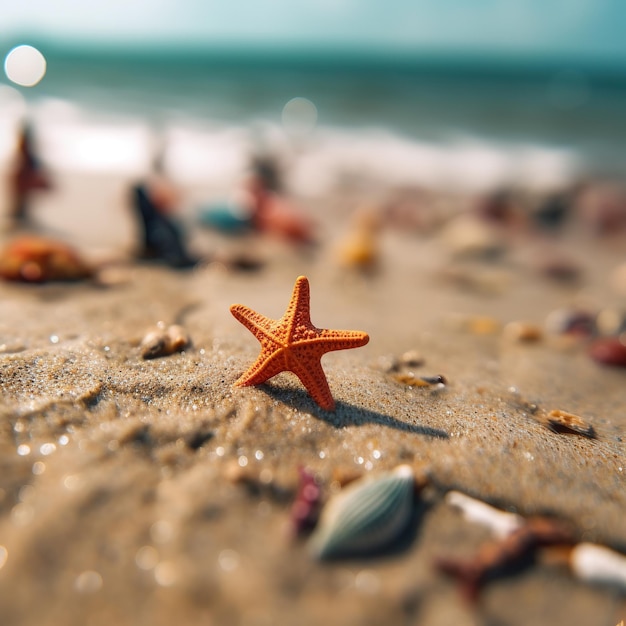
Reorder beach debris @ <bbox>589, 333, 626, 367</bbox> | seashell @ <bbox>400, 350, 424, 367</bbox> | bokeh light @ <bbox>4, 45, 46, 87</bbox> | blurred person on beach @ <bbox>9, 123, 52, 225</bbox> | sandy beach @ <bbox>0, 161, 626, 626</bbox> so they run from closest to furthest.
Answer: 1. sandy beach @ <bbox>0, 161, 626, 626</bbox>
2. seashell @ <bbox>400, 350, 424, 367</bbox>
3. beach debris @ <bbox>589, 333, 626, 367</bbox>
4. blurred person on beach @ <bbox>9, 123, 52, 225</bbox>
5. bokeh light @ <bbox>4, 45, 46, 87</bbox>

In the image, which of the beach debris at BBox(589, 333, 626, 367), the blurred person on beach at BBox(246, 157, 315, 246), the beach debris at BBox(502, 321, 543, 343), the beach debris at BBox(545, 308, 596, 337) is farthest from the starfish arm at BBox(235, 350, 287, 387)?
the blurred person on beach at BBox(246, 157, 315, 246)

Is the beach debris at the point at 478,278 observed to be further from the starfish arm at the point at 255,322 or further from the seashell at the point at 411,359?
the starfish arm at the point at 255,322

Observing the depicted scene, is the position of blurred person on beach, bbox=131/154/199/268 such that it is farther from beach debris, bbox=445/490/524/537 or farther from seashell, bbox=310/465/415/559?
beach debris, bbox=445/490/524/537

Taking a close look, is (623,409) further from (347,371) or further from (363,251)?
(363,251)

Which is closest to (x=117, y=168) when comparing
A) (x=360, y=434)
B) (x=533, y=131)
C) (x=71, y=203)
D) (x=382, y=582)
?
(x=71, y=203)

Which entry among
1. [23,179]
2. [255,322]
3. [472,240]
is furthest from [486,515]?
[23,179]

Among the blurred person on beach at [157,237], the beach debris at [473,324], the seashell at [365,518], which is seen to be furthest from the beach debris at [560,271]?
the seashell at [365,518]

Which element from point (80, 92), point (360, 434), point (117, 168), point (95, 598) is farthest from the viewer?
point (80, 92)
